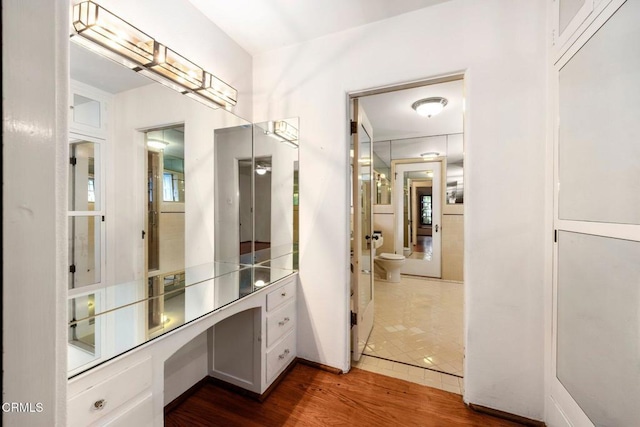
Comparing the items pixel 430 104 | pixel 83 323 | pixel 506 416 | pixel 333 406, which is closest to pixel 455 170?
pixel 430 104

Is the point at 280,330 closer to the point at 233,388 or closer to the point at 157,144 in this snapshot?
the point at 233,388

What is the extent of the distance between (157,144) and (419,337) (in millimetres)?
2749

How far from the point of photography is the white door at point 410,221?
4664 mm

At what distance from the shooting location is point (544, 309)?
5.07 ft

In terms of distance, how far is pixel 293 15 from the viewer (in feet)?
6.02

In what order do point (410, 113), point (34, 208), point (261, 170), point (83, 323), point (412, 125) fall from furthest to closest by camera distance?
1. point (412, 125)
2. point (410, 113)
3. point (261, 170)
4. point (83, 323)
5. point (34, 208)

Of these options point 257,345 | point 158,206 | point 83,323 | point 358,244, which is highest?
point 158,206

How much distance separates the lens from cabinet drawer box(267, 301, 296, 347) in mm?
1811

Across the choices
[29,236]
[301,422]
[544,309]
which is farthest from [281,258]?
[29,236]

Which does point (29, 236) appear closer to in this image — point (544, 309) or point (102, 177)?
point (102, 177)

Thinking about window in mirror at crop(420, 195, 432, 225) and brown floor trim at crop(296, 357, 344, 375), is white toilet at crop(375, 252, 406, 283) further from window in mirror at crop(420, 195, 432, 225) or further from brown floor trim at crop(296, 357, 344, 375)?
brown floor trim at crop(296, 357, 344, 375)

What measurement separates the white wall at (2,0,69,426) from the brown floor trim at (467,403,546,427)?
2086 millimetres

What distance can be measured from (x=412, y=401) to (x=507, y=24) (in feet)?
8.05

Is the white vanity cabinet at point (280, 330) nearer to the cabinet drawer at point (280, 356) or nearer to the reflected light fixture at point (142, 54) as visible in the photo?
the cabinet drawer at point (280, 356)
